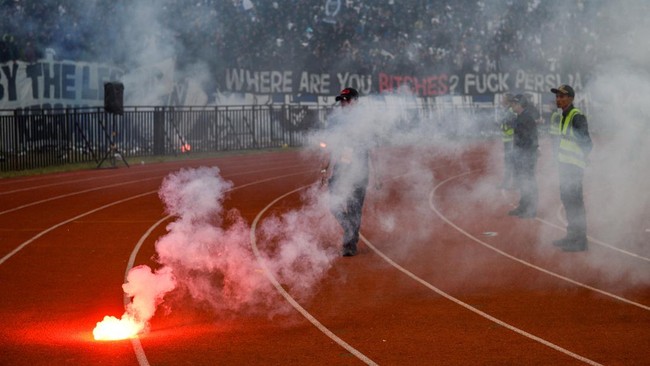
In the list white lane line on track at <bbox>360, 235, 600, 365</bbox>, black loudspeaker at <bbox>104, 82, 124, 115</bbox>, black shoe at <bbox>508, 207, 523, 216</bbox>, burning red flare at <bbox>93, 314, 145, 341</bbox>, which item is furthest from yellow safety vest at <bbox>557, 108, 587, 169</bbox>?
black loudspeaker at <bbox>104, 82, 124, 115</bbox>

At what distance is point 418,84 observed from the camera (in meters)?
33.0

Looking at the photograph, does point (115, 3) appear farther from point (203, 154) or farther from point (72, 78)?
point (203, 154)

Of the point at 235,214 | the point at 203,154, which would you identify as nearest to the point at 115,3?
the point at 203,154

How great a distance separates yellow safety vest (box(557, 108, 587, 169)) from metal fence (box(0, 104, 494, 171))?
47.3 ft

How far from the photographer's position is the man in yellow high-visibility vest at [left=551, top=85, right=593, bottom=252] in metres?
10.6

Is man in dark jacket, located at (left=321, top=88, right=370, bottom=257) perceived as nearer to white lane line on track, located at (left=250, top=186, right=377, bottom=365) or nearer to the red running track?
the red running track

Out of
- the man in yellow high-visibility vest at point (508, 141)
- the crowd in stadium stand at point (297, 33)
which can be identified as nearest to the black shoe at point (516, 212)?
the man in yellow high-visibility vest at point (508, 141)

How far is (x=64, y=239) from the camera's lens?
11523mm

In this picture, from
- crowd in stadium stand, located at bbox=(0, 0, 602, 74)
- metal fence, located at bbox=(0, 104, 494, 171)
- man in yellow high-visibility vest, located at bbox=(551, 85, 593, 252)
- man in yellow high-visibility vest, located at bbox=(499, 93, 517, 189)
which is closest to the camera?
man in yellow high-visibility vest, located at bbox=(551, 85, 593, 252)

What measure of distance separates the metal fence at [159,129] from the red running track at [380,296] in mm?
6998

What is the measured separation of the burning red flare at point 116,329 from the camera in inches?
259

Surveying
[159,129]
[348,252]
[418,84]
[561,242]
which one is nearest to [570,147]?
[561,242]

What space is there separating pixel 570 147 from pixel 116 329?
6.32 m

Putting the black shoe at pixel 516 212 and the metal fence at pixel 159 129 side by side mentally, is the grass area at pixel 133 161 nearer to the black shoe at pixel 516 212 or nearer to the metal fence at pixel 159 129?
the metal fence at pixel 159 129
